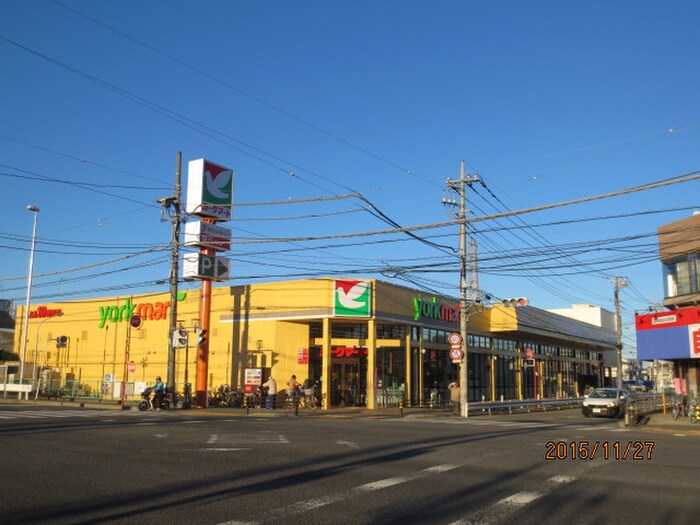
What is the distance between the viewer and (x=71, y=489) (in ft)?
31.6

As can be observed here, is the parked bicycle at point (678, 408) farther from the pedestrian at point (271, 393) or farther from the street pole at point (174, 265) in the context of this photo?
the street pole at point (174, 265)

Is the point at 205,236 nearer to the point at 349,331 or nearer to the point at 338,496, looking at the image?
the point at 349,331

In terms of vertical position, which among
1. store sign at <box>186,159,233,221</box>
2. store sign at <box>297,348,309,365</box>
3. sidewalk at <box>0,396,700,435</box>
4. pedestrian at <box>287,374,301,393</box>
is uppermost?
store sign at <box>186,159,233,221</box>

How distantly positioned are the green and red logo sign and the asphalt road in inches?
585

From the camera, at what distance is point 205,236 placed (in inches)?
1302

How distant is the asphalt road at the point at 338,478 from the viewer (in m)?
8.31

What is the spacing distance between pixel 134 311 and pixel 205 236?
36.9 ft

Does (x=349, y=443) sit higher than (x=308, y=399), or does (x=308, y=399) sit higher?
(x=308, y=399)

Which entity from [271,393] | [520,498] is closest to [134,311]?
[271,393]

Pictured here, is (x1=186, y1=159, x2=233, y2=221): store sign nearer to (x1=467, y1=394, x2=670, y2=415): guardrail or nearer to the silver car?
(x1=467, y1=394, x2=670, y2=415): guardrail

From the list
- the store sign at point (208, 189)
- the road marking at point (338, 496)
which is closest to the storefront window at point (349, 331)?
the store sign at point (208, 189)

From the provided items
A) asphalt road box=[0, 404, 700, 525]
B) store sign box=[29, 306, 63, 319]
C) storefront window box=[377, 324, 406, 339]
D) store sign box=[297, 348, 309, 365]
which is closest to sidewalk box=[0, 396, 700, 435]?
store sign box=[297, 348, 309, 365]

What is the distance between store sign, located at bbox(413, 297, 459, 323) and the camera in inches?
1460
